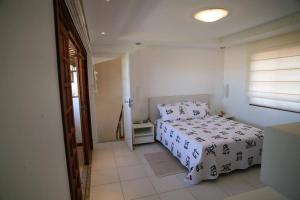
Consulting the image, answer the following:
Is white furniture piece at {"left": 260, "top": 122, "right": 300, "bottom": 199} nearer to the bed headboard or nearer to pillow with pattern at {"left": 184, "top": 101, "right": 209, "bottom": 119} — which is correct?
pillow with pattern at {"left": 184, "top": 101, "right": 209, "bottom": 119}

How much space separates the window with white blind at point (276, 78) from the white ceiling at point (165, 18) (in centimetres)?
73

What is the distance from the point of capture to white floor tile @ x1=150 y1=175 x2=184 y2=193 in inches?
91.0

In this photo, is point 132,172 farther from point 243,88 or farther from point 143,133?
point 243,88

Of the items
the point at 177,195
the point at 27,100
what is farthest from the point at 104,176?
the point at 27,100

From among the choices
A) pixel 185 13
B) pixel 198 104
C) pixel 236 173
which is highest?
pixel 185 13

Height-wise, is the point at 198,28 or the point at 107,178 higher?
the point at 198,28

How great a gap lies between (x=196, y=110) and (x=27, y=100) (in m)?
3.51

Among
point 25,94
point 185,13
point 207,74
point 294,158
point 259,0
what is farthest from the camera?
point 207,74

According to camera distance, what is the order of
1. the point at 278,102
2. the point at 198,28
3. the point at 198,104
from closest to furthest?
1. the point at 198,28
2. the point at 278,102
3. the point at 198,104

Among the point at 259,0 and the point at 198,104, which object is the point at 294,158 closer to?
the point at 259,0

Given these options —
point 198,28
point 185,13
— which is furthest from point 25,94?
point 198,28

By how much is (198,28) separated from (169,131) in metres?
1.86

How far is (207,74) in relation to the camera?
4402 millimetres

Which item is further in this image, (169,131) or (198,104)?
(198,104)
